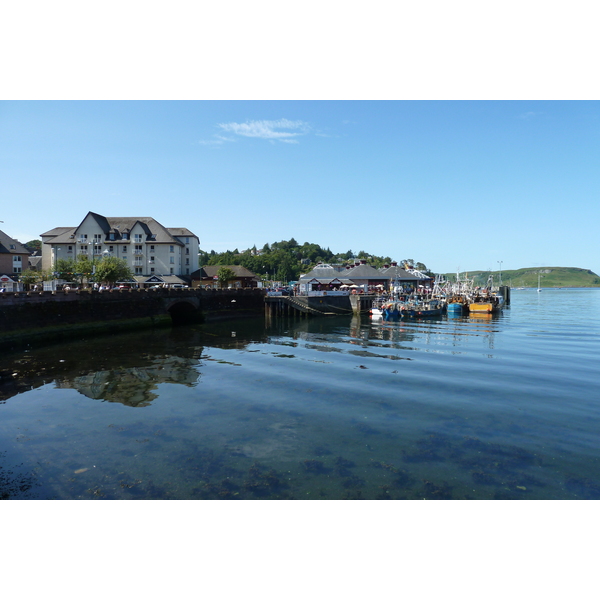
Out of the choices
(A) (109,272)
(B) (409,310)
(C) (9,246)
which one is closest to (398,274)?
(B) (409,310)

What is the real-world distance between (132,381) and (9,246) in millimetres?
78712

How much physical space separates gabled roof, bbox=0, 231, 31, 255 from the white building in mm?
→ 6177

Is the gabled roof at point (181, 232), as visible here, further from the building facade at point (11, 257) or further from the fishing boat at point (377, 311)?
the fishing boat at point (377, 311)

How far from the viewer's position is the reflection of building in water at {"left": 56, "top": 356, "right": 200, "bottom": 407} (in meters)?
21.0

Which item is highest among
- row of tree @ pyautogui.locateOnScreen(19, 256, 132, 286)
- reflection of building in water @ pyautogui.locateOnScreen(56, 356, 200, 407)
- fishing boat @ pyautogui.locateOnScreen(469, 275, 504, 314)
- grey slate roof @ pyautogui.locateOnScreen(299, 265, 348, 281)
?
grey slate roof @ pyautogui.locateOnScreen(299, 265, 348, 281)

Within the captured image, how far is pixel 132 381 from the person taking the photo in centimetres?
2416

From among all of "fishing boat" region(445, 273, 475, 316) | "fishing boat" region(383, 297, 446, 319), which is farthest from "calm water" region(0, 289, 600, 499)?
"fishing boat" region(445, 273, 475, 316)

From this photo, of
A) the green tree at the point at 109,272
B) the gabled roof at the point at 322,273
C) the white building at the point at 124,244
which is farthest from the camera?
the gabled roof at the point at 322,273

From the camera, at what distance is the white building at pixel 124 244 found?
299ft

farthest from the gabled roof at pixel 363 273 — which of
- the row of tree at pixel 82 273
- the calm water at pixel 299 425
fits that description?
the calm water at pixel 299 425

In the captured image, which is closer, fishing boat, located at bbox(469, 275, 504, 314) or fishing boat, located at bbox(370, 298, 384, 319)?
fishing boat, located at bbox(370, 298, 384, 319)

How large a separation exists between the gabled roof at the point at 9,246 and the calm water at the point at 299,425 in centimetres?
6217

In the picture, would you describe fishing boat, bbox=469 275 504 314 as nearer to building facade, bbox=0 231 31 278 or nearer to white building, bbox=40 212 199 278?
white building, bbox=40 212 199 278

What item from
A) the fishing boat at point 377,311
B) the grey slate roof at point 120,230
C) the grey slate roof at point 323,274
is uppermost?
the grey slate roof at point 120,230
